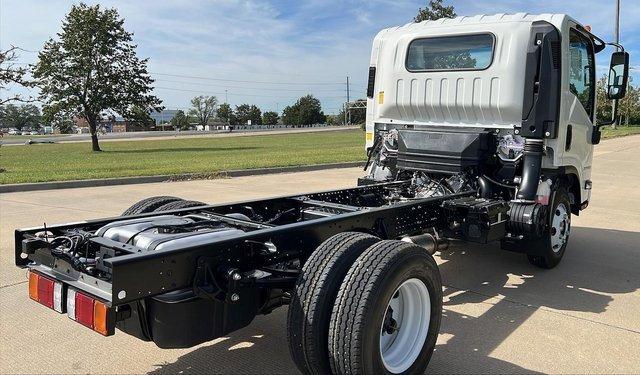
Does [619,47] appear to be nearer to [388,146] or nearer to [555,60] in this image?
[555,60]

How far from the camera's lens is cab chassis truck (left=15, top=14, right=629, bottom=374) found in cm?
284

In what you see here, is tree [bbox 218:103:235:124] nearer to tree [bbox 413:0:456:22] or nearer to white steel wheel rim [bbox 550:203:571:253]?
tree [bbox 413:0:456:22]

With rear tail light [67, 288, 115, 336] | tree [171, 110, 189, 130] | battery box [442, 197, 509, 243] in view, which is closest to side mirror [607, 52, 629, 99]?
battery box [442, 197, 509, 243]

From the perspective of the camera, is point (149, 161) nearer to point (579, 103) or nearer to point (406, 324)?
point (579, 103)

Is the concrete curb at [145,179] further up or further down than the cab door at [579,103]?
further down

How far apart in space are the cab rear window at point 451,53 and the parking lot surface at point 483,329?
2.10 m

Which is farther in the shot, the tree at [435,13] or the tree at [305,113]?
the tree at [305,113]

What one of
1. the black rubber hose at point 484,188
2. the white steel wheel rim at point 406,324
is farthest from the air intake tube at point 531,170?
the white steel wheel rim at point 406,324

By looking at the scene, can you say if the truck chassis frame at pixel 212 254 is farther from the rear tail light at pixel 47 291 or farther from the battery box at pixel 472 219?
the battery box at pixel 472 219

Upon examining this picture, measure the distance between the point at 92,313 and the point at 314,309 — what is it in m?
1.06

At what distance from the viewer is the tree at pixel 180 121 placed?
129825 mm

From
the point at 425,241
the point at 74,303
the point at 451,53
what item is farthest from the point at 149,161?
the point at 74,303

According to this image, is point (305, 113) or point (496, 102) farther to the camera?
point (305, 113)

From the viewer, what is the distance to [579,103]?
19.9 ft
